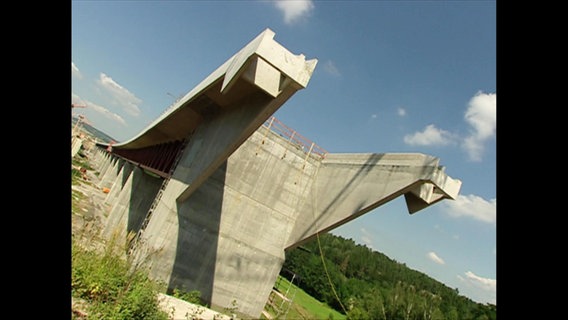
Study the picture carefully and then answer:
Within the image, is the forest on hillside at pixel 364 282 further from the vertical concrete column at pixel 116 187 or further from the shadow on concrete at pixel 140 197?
the shadow on concrete at pixel 140 197

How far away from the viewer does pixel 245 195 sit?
15.6 meters

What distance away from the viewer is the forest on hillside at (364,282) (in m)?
55.8

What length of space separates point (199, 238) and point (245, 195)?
2.84 metres

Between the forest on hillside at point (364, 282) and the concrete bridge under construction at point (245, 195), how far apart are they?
30140 mm

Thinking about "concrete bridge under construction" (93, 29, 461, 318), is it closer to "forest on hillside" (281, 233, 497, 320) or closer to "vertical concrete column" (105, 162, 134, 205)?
"vertical concrete column" (105, 162, 134, 205)

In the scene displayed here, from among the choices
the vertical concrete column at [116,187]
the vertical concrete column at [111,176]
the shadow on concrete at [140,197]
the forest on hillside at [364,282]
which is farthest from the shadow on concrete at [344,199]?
the vertical concrete column at [111,176]

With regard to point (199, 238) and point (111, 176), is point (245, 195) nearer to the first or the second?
point (199, 238)

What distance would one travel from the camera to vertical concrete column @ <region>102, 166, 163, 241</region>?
2212cm

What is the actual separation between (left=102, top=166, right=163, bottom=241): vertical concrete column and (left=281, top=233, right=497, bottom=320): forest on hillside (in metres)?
30.4
